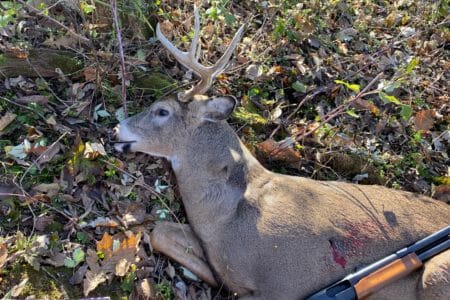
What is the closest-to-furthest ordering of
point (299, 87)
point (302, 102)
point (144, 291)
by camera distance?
1. point (144, 291)
2. point (302, 102)
3. point (299, 87)

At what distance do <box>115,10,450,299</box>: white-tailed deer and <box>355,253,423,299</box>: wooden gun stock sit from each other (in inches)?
5.3

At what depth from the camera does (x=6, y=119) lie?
17.2ft

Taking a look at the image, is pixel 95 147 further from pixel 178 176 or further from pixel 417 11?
pixel 417 11

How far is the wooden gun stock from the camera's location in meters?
4.53

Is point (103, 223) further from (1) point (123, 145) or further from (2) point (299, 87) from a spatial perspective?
(2) point (299, 87)

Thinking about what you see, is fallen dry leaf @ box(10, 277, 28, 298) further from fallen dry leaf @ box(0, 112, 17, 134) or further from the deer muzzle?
fallen dry leaf @ box(0, 112, 17, 134)

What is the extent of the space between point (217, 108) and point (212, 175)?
2.00ft

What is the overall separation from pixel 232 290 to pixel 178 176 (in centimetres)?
114

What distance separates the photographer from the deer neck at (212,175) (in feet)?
16.2

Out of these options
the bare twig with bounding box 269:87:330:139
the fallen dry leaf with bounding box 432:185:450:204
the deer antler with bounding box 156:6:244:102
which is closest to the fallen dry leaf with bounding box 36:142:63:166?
the deer antler with bounding box 156:6:244:102

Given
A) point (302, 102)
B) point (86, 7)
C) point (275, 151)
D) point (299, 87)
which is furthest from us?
point (299, 87)

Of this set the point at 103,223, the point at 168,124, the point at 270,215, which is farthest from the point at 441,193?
the point at 103,223

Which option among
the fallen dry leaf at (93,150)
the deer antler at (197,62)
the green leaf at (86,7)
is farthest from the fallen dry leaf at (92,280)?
the green leaf at (86,7)

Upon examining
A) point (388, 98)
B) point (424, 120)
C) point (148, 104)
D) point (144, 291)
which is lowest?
point (144, 291)
